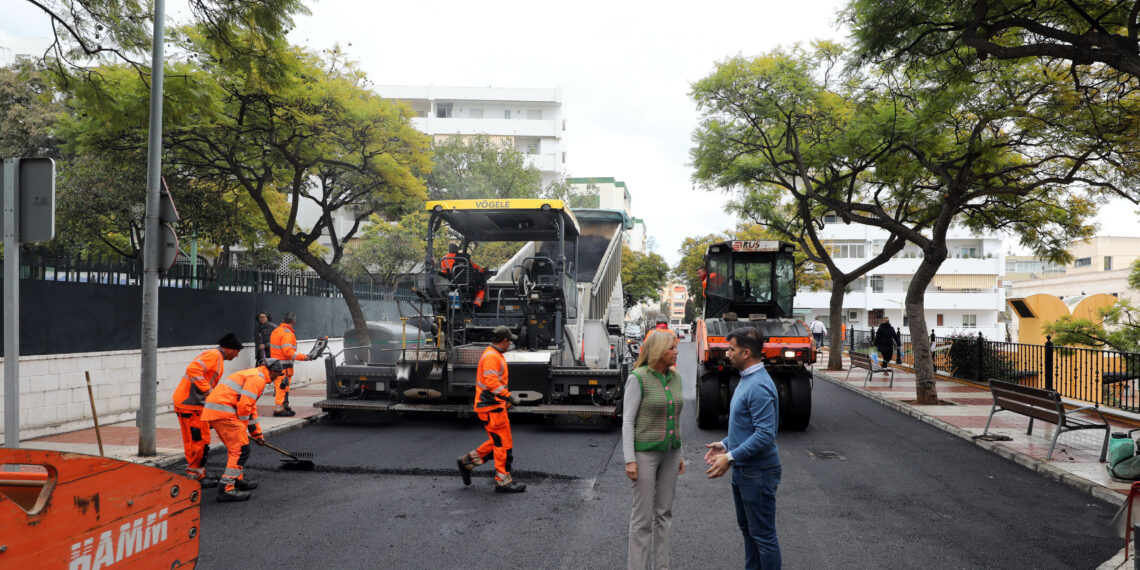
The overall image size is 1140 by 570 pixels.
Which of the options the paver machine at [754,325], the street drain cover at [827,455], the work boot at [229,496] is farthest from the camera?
the paver machine at [754,325]

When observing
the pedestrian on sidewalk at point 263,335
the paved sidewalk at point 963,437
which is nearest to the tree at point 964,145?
the paved sidewalk at point 963,437

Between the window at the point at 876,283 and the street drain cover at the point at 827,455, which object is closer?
the street drain cover at the point at 827,455

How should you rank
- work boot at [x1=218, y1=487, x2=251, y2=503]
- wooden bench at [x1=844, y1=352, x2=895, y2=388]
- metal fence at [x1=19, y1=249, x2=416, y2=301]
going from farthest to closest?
wooden bench at [x1=844, y1=352, x2=895, y2=388]
metal fence at [x1=19, y1=249, x2=416, y2=301]
work boot at [x1=218, y1=487, x2=251, y2=503]

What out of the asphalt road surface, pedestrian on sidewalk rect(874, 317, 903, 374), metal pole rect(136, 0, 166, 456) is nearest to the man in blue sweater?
the asphalt road surface

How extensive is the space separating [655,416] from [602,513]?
2081mm

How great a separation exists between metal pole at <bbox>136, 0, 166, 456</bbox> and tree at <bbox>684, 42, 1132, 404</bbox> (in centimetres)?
874

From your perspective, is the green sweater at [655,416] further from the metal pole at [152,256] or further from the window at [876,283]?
the window at [876,283]

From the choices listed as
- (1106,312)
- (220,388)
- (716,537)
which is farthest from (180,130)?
(1106,312)

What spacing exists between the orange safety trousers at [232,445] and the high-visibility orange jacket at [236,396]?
64 mm

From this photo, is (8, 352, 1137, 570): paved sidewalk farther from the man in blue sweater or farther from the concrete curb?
the man in blue sweater

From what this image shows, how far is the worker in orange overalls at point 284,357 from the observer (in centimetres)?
1116

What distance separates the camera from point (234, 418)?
647cm

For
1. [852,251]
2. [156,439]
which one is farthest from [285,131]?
[852,251]

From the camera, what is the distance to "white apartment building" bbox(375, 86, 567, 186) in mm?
52469
